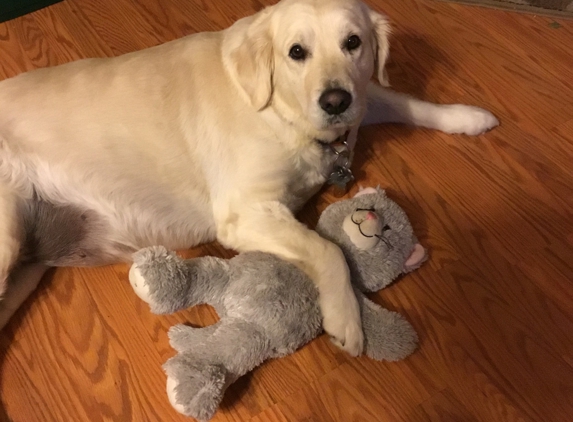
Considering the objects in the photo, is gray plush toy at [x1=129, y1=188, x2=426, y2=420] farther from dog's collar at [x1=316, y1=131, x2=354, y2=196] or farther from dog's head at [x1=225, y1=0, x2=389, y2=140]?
dog's head at [x1=225, y1=0, x2=389, y2=140]

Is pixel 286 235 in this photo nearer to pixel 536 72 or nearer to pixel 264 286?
pixel 264 286

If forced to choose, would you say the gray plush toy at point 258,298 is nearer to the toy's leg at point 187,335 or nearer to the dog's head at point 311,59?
the toy's leg at point 187,335

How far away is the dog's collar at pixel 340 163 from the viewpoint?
1.66 meters

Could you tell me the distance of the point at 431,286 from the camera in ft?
5.29

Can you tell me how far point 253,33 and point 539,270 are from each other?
121 centimetres

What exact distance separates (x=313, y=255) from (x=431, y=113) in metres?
0.86

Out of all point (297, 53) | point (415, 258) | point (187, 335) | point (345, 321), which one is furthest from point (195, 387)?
point (297, 53)

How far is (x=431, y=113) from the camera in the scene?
1.93 meters

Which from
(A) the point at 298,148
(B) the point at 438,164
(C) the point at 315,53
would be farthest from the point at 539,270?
(C) the point at 315,53

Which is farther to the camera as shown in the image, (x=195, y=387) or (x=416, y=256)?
(x=416, y=256)

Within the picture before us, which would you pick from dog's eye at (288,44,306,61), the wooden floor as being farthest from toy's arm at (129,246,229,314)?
dog's eye at (288,44,306,61)

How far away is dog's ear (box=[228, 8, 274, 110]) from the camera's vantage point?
149cm

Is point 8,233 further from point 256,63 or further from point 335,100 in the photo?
point 335,100

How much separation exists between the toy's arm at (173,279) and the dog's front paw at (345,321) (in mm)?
311
